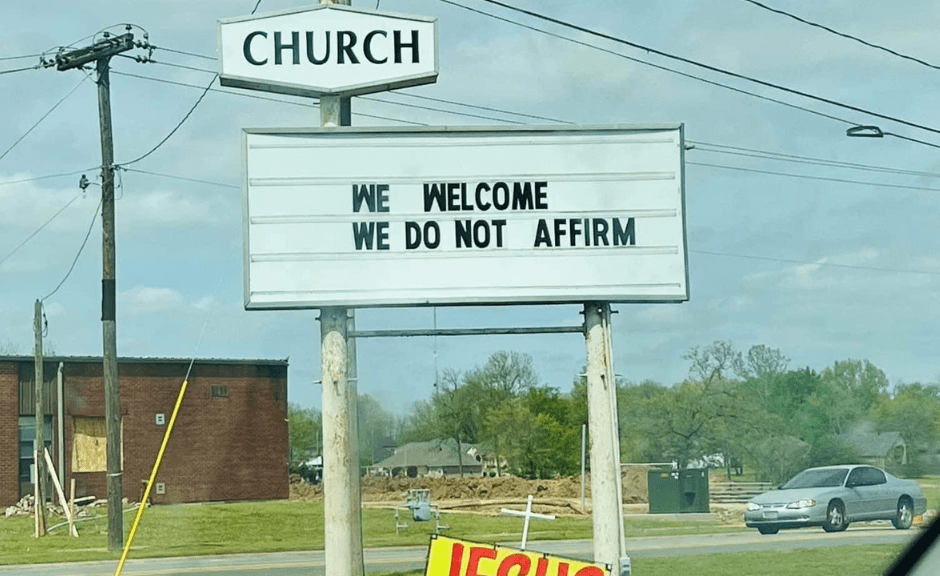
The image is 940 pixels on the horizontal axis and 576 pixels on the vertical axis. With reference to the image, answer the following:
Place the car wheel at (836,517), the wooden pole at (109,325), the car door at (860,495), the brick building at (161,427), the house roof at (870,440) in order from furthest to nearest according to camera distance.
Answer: the wooden pole at (109,325) → the brick building at (161,427) → the car wheel at (836,517) → the car door at (860,495) → the house roof at (870,440)

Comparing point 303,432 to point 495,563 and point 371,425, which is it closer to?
point 371,425

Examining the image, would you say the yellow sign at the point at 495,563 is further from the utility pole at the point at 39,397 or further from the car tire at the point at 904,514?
the utility pole at the point at 39,397

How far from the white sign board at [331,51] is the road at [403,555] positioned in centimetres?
553

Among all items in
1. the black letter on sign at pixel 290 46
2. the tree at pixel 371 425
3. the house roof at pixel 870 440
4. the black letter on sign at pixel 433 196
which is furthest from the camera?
the house roof at pixel 870 440

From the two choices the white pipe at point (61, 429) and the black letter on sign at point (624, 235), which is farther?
the white pipe at point (61, 429)

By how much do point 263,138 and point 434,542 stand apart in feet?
12.1

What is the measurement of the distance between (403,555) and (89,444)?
1640 centimetres

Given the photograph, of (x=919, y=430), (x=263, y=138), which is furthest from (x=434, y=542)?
(x=919, y=430)

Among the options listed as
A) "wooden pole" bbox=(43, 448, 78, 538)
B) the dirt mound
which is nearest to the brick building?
"wooden pole" bbox=(43, 448, 78, 538)

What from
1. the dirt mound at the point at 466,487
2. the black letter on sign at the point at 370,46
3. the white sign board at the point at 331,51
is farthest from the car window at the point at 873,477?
the black letter on sign at the point at 370,46

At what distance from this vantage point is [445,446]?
Answer: 1247 cm

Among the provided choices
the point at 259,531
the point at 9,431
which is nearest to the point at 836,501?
the point at 259,531

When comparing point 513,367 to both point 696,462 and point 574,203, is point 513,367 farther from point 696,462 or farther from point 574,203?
point 696,462

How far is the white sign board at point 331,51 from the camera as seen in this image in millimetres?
9341
